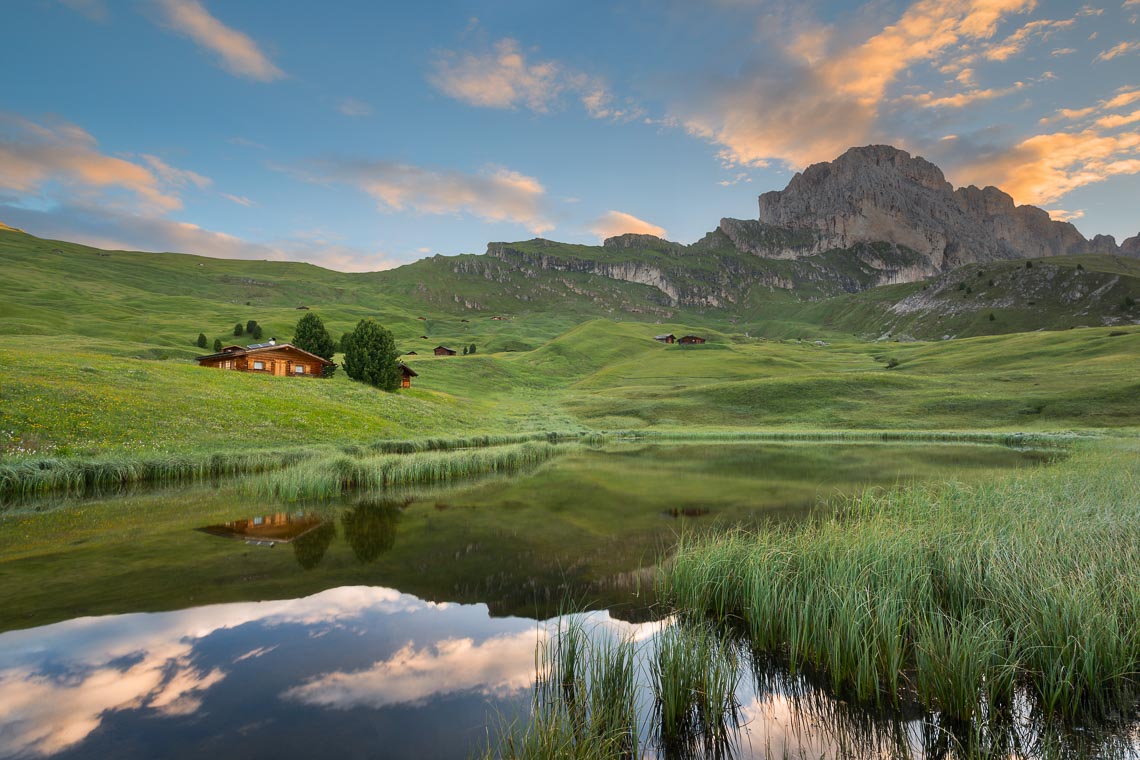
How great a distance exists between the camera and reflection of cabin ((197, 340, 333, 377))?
66.0 metres

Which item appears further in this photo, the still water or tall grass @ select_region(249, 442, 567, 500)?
tall grass @ select_region(249, 442, 567, 500)

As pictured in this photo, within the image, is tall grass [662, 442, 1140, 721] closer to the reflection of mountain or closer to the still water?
the still water

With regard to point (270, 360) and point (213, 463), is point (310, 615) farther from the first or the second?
point (270, 360)

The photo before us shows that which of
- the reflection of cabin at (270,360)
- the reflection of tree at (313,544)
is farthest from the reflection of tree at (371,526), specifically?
the reflection of cabin at (270,360)

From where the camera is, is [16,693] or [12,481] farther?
[12,481]

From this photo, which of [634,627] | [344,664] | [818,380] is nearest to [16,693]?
[344,664]

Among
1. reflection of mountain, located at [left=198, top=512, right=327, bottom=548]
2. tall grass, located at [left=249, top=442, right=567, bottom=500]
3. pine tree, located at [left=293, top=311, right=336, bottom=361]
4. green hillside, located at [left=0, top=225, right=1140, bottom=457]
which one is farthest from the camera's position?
pine tree, located at [left=293, top=311, right=336, bottom=361]

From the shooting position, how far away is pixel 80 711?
22.1ft

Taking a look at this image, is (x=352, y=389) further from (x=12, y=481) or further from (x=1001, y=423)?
(x=1001, y=423)

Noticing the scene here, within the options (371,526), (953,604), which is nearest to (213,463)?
(371,526)

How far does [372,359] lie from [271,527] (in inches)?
1998

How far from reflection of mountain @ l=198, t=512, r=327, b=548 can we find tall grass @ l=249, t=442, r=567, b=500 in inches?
145

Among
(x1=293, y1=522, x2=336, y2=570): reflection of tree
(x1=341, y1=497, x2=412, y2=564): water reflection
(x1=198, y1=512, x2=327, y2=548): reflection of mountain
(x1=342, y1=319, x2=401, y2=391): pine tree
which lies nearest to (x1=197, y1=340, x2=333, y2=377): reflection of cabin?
(x1=342, y1=319, x2=401, y2=391): pine tree

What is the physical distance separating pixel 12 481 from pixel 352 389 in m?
33.1
